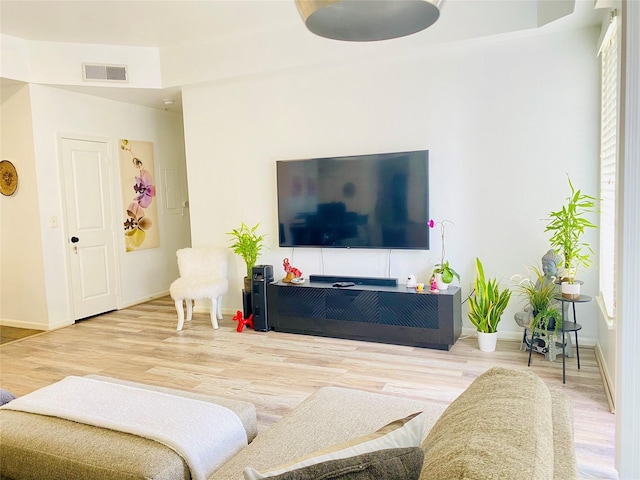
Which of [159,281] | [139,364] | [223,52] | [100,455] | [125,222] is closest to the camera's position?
[100,455]

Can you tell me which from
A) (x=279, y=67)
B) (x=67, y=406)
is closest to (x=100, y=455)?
(x=67, y=406)

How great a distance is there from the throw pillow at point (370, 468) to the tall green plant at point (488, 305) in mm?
3092

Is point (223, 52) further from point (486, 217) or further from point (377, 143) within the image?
point (486, 217)

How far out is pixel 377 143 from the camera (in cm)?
442

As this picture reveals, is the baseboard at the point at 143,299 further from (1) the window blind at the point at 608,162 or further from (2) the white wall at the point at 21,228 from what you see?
(1) the window blind at the point at 608,162

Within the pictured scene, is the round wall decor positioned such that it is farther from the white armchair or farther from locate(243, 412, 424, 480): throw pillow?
locate(243, 412, 424, 480): throw pillow

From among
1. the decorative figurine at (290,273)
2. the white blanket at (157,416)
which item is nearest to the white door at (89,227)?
the decorative figurine at (290,273)

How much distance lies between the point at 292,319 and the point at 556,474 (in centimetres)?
366

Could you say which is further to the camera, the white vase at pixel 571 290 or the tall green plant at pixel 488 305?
the tall green plant at pixel 488 305

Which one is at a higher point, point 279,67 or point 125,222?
point 279,67

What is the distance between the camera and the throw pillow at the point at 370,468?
84 cm

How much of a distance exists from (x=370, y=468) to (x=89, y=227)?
5.40 m

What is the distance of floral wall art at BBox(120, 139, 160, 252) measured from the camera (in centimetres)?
592

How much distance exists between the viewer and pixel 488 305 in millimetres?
3797
